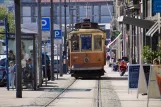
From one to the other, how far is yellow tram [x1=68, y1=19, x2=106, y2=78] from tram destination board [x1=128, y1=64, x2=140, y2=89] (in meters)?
15.5

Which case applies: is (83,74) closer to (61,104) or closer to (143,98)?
(143,98)

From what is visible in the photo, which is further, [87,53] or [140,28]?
[140,28]

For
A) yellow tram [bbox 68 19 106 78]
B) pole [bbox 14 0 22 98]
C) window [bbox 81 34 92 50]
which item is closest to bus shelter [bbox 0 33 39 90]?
pole [bbox 14 0 22 98]

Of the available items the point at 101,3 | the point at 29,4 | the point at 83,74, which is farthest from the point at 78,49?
the point at 101,3

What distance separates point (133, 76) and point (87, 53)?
1589 cm

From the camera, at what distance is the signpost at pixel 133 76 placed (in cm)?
2753

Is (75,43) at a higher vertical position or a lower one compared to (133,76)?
higher

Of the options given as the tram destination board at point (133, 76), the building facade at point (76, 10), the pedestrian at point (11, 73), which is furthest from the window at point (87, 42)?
the building facade at point (76, 10)

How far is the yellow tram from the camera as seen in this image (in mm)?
43312

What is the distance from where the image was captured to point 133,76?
27672 mm

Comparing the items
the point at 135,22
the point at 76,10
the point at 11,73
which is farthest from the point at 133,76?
the point at 76,10

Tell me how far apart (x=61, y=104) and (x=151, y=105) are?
3098 millimetres

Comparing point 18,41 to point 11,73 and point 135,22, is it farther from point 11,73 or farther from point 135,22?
point 135,22

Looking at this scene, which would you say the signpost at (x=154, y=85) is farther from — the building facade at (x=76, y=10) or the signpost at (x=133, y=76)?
the building facade at (x=76, y=10)
